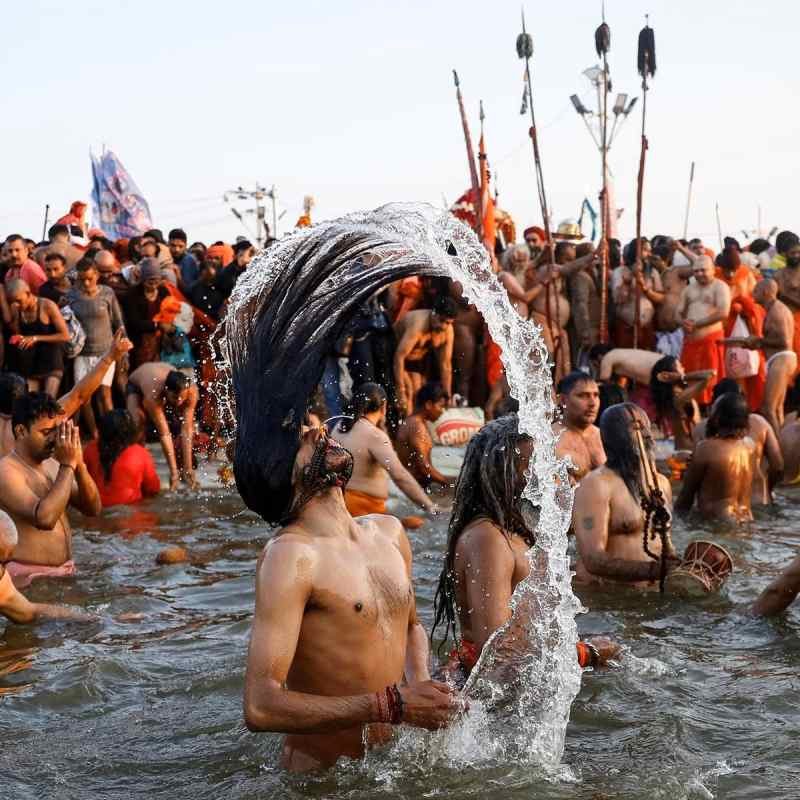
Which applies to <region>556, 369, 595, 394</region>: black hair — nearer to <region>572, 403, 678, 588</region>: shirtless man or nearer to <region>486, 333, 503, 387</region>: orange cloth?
<region>572, 403, 678, 588</region>: shirtless man

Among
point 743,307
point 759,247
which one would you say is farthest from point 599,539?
point 759,247

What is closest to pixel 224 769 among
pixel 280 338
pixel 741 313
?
pixel 280 338

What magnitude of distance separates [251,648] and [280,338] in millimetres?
876

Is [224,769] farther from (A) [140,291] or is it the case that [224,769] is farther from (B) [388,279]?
(A) [140,291]

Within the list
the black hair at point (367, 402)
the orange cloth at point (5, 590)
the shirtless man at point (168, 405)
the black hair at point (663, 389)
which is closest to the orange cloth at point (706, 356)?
the black hair at point (663, 389)

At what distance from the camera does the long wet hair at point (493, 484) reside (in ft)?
15.0

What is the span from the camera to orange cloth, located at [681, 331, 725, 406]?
41.5ft

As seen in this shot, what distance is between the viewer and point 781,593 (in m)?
5.64

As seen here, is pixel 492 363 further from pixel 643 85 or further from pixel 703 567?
pixel 703 567

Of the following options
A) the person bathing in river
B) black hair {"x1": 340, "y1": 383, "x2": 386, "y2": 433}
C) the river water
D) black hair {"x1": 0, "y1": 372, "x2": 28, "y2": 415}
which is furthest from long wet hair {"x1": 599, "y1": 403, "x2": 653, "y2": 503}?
black hair {"x1": 0, "y1": 372, "x2": 28, "y2": 415}

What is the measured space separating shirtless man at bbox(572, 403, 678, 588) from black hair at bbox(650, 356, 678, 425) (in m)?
5.43

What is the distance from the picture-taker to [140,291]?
39.2 ft

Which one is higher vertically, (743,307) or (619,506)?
(743,307)

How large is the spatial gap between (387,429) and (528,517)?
7.83 m
